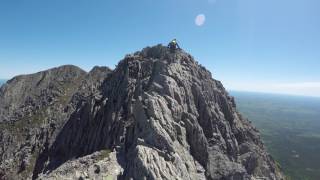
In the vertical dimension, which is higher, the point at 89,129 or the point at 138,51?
the point at 138,51

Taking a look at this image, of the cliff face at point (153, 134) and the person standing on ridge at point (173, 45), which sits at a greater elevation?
the person standing on ridge at point (173, 45)

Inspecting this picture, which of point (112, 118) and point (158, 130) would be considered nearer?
point (158, 130)

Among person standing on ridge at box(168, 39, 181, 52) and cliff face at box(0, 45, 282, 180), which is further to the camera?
person standing on ridge at box(168, 39, 181, 52)

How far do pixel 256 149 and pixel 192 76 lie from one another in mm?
33726

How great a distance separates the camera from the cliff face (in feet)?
214

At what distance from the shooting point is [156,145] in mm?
66188

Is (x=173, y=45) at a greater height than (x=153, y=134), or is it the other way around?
(x=173, y=45)

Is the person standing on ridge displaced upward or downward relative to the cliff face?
upward

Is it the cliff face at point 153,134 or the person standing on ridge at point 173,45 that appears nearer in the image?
the cliff face at point 153,134

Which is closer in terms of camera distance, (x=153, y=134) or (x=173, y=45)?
(x=153, y=134)

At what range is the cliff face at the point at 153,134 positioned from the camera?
65.2 meters

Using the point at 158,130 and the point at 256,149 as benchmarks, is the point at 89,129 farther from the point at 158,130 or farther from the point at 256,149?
the point at 256,149

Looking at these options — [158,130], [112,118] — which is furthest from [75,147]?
[158,130]

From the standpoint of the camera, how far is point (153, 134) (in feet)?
222
